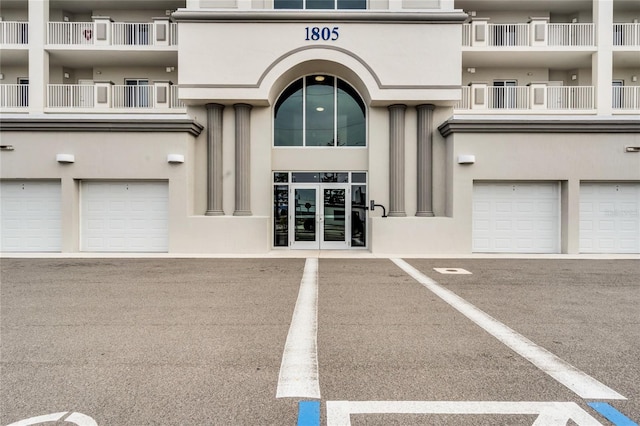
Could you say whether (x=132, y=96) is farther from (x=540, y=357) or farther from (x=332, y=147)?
(x=540, y=357)

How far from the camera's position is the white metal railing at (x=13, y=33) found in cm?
1631

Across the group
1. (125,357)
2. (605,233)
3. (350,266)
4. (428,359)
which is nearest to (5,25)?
(350,266)

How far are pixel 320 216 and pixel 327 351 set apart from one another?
1059 centimetres

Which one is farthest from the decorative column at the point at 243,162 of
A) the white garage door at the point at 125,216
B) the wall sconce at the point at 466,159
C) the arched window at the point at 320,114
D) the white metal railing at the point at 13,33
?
the white metal railing at the point at 13,33

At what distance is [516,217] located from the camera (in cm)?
1374

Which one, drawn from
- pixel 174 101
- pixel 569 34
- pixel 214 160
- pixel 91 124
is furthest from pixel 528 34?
pixel 91 124

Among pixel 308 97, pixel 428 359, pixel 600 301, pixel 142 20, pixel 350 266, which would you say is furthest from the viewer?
pixel 142 20

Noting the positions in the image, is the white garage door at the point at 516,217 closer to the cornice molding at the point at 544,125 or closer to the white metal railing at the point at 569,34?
the cornice molding at the point at 544,125

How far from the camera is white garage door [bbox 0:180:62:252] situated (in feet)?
44.2

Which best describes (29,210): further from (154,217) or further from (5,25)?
(5,25)

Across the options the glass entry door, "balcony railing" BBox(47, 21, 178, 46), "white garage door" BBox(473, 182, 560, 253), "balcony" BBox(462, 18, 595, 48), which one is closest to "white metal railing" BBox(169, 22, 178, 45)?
"balcony railing" BBox(47, 21, 178, 46)

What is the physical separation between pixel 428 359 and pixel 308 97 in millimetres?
12884

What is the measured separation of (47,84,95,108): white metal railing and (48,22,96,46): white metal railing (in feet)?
6.06

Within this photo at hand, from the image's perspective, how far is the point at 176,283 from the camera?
830cm
